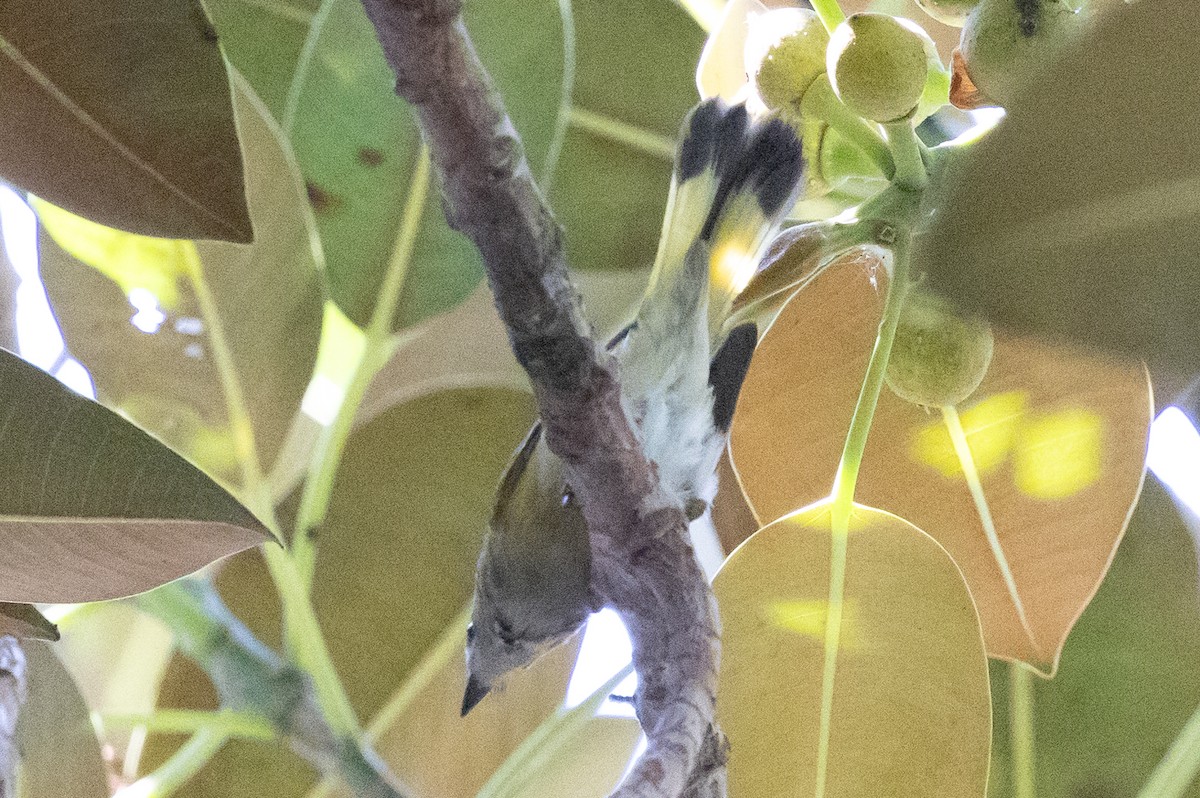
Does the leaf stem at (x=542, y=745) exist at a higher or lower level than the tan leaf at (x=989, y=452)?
lower

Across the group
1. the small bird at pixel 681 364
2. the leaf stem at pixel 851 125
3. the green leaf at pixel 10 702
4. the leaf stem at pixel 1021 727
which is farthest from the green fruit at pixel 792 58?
the green leaf at pixel 10 702

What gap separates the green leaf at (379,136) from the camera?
63cm

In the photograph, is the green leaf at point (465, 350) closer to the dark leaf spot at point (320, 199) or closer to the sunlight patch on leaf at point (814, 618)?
the dark leaf spot at point (320, 199)

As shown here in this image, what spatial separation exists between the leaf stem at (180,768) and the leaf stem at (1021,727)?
0.45m

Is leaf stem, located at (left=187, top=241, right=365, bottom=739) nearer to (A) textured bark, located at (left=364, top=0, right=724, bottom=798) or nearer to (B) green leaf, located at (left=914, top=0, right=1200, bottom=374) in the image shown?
(A) textured bark, located at (left=364, top=0, right=724, bottom=798)

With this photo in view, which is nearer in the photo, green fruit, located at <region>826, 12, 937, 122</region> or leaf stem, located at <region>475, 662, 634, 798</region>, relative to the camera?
green fruit, located at <region>826, 12, 937, 122</region>

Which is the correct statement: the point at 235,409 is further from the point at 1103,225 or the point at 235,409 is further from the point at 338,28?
the point at 1103,225

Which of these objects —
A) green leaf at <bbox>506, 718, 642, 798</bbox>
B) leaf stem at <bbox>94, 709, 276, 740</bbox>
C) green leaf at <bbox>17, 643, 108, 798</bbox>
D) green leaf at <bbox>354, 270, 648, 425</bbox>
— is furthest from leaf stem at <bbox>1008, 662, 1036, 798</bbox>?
green leaf at <bbox>17, 643, 108, 798</bbox>

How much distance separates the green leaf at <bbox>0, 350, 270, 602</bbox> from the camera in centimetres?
39

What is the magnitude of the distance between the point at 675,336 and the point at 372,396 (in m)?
0.20

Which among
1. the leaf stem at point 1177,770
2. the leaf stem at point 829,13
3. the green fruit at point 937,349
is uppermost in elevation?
the leaf stem at point 829,13

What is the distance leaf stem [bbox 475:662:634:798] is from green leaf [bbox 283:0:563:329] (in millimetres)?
263

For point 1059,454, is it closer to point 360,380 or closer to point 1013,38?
point 1013,38

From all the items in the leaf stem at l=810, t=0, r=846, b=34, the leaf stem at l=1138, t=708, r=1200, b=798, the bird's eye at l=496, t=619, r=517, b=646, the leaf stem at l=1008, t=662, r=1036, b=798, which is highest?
the leaf stem at l=810, t=0, r=846, b=34
